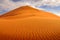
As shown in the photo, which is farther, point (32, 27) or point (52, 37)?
point (32, 27)

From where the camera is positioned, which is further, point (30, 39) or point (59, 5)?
point (59, 5)

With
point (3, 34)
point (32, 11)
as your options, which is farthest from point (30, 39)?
point (32, 11)

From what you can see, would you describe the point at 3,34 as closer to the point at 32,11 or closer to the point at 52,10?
the point at 52,10

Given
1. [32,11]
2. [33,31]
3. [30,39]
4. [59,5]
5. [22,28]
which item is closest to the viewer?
[30,39]

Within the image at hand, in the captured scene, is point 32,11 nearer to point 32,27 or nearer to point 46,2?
point 46,2

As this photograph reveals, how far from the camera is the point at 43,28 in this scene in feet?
37.1

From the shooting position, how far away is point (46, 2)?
17.2 meters

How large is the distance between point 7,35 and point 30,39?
47.2 inches

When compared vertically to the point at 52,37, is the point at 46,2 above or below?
above

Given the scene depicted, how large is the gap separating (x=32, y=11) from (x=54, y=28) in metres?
8.83

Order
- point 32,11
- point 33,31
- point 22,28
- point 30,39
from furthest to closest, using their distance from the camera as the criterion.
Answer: point 32,11
point 22,28
point 33,31
point 30,39

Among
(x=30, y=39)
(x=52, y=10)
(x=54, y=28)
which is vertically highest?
(x=52, y=10)

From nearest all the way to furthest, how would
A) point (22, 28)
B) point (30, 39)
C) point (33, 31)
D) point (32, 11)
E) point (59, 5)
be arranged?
1. point (30, 39)
2. point (33, 31)
3. point (22, 28)
4. point (59, 5)
5. point (32, 11)

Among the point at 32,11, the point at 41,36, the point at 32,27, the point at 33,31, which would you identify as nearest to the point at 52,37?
the point at 41,36
